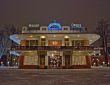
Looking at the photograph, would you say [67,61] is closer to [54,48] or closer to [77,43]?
[54,48]

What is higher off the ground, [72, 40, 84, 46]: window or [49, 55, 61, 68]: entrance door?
[72, 40, 84, 46]: window

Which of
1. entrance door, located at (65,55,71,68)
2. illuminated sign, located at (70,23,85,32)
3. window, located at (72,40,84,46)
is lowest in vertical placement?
entrance door, located at (65,55,71,68)

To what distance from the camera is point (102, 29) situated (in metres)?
65.6

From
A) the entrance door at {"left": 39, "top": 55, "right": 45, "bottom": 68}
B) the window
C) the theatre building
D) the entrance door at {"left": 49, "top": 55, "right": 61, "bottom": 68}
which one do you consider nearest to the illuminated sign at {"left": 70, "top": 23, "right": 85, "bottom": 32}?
the theatre building

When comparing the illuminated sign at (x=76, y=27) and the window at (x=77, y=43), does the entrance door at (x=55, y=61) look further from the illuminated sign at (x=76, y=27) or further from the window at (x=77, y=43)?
the illuminated sign at (x=76, y=27)

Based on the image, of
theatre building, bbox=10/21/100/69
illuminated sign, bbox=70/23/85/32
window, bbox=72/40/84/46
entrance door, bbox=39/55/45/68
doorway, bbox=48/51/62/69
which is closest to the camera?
theatre building, bbox=10/21/100/69

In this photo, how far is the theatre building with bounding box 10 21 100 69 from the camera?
2020 inches

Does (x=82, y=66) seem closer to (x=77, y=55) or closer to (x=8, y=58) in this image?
(x=77, y=55)

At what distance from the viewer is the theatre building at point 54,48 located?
5131cm

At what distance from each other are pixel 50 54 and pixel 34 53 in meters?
3.80

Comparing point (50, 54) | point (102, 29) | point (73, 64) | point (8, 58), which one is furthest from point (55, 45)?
point (8, 58)

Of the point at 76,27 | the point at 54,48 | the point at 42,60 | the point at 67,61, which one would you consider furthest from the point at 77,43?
the point at 42,60

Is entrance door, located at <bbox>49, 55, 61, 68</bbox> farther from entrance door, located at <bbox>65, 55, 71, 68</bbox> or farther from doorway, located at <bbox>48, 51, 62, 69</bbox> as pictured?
entrance door, located at <bbox>65, 55, 71, 68</bbox>

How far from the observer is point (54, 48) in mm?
50875
